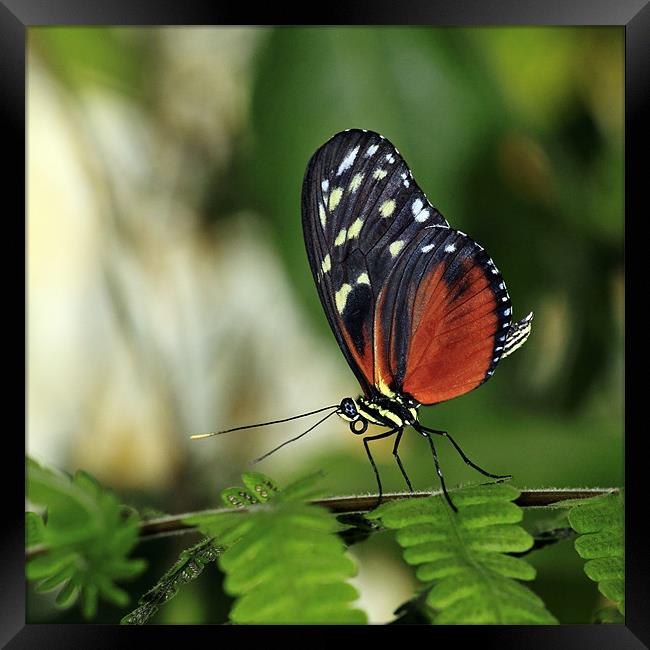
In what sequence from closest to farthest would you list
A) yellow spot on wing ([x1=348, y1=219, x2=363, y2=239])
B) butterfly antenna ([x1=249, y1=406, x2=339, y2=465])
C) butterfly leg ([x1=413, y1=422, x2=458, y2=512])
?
butterfly leg ([x1=413, y1=422, x2=458, y2=512]) → yellow spot on wing ([x1=348, y1=219, x2=363, y2=239]) → butterfly antenna ([x1=249, y1=406, x2=339, y2=465])

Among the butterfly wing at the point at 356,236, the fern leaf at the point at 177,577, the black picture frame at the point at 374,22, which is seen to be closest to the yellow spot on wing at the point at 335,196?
the butterfly wing at the point at 356,236

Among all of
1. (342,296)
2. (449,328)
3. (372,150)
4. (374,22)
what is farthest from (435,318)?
(374,22)

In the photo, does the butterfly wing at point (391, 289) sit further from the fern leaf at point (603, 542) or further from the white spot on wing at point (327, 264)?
the fern leaf at point (603, 542)

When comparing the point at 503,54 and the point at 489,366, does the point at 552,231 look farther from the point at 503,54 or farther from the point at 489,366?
the point at 489,366

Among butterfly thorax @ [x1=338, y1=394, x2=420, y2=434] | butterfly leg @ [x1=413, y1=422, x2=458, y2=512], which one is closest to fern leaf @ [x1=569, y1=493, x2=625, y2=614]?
butterfly leg @ [x1=413, y1=422, x2=458, y2=512]

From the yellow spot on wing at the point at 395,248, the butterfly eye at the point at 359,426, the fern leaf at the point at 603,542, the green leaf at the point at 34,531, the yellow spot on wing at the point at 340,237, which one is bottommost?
the fern leaf at the point at 603,542

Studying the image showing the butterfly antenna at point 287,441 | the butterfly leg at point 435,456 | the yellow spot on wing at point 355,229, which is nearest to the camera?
the butterfly leg at point 435,456

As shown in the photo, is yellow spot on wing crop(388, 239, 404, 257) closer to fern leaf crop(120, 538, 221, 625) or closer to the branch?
the branch

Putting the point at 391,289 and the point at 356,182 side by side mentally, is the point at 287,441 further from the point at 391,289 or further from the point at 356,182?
the point at 356,182
